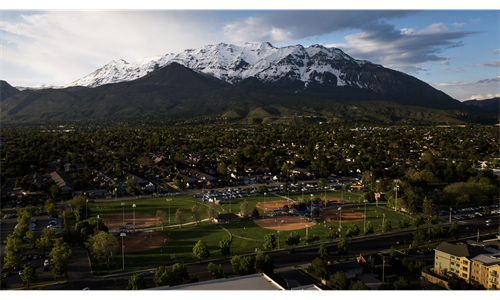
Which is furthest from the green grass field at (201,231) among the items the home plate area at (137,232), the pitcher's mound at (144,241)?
the home plate area at (137,232)

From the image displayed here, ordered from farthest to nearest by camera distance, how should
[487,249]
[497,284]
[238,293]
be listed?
[487,249] → [497,284] → [238,293]

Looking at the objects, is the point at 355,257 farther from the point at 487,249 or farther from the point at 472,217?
the point at 472,217

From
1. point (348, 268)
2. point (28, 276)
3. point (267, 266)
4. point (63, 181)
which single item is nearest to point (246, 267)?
point (267, 266)

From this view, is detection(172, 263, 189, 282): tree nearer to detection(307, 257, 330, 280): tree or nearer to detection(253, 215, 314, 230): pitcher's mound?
detection(307, 257, 330, 280): tree

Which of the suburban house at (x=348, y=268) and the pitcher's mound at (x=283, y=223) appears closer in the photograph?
the suburban house at (x=348, y=268)

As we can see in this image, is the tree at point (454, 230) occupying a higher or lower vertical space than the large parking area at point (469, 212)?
higher

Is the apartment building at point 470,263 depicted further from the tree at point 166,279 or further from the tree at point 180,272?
the tree at point 166,279

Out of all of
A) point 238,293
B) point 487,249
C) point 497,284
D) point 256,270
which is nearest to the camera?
point 238,293

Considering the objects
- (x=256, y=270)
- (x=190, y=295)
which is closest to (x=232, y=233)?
(x=256, y=270)
